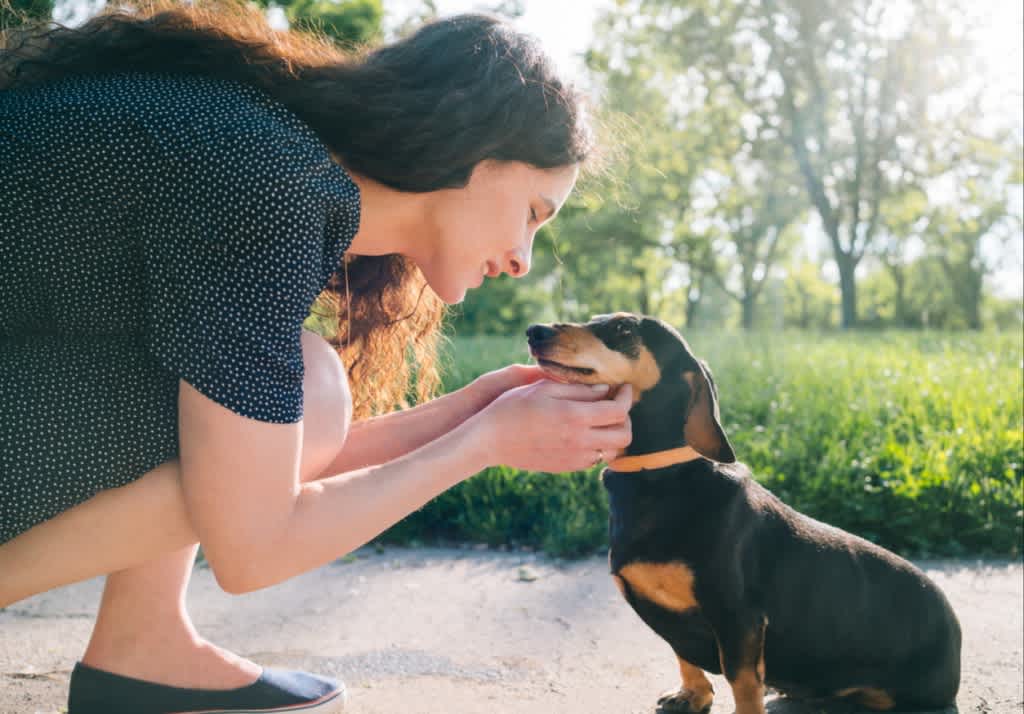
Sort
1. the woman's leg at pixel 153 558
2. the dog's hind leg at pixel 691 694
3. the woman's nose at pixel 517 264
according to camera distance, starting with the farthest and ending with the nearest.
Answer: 1. the dog's hind leg at pixel 691 694
2. the woman's nose at pixel 517 264
3. the woman's leg at pixel 153 558

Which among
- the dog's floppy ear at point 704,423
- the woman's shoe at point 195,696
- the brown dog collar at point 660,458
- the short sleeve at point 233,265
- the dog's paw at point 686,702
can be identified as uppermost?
the short sleeve at point 233,265

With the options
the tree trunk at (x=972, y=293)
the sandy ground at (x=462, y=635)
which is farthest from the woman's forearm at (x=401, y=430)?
the tree trunk at (x=972, y=293)

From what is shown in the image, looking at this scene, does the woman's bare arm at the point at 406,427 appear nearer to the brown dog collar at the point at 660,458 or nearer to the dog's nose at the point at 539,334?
the dog's nose at the point at 539,334

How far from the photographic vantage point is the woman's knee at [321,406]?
2.21 meters

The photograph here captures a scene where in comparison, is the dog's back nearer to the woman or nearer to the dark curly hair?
the woman

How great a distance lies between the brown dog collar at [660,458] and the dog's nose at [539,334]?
406 mm

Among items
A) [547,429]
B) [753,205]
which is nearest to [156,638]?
[547,429]

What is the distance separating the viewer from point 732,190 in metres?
33.5

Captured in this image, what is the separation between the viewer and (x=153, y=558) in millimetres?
2238

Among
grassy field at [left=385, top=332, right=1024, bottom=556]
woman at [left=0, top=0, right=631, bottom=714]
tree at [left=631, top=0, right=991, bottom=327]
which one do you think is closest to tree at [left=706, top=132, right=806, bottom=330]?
tree at [left=631, top=0, right=991, bottom=327]

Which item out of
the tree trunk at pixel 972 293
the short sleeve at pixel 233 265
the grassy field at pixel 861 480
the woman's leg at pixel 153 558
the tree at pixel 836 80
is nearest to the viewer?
the short sleeve at pixel 233 265

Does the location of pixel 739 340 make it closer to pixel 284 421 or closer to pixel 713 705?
pixel 713 705

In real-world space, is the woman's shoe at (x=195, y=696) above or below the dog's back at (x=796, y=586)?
below

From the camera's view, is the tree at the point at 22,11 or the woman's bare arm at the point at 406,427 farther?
the woman's bare arm at the point at 406,427
